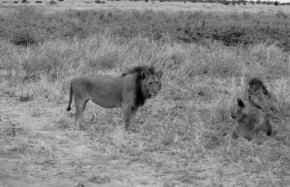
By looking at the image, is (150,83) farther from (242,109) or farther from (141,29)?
(141,29)

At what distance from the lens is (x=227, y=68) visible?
43.9ft

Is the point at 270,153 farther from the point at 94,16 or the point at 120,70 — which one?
the point at 94,16

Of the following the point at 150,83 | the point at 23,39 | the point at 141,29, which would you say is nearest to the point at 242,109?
the point at 150,83

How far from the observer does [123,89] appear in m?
8.52

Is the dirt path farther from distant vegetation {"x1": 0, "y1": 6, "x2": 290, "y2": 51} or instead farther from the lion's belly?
distant vegetation {"x1": 0, "y1": 6, "x2": 290, "y2": 51}

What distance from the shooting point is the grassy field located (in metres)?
6.32

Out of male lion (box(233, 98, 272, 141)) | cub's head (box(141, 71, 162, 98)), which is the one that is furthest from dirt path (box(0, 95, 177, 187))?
male lion (box(233, 98, 272, 141))

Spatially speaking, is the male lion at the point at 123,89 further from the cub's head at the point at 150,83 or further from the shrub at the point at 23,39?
the shrub at the point at 23,39

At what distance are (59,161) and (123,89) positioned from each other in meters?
2.08

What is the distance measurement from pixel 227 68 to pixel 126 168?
24.1 feet

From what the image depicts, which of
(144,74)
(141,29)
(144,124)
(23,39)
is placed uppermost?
(144,74)

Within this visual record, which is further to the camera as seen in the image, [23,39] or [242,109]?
[23,39]

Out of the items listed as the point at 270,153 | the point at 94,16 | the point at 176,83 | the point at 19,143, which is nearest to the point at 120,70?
the point at 176,83

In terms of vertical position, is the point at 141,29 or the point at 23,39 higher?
the point at 141,29
